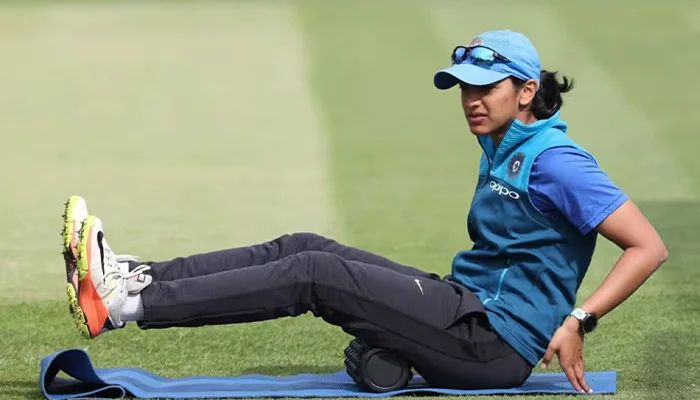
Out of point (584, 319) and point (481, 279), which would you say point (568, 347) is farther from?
point (481, 279)

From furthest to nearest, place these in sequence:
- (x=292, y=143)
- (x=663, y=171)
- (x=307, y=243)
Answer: (x=292, y=143)
(x=663, y=171)
(x=307, y=243)

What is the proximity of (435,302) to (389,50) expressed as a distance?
25.9ft

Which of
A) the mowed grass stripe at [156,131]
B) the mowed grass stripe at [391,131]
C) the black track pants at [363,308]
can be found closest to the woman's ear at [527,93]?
the black track pants at [363,308]

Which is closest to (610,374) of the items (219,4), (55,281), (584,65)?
(55,281)

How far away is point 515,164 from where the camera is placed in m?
4.67

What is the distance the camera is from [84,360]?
4.70 m

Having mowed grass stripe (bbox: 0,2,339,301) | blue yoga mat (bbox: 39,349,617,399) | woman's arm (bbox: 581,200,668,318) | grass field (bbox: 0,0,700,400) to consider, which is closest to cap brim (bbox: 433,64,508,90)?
woman's arm (bbox: 581,200,668,318)

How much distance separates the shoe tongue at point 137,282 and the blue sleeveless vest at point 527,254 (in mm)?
1167

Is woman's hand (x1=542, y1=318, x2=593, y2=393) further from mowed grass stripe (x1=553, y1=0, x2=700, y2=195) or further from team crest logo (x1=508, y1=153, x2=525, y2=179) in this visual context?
mowed grass stripe (x1=553, y1=0, x2=700, y2=195)

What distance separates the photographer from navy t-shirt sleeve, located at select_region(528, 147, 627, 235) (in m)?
4.45

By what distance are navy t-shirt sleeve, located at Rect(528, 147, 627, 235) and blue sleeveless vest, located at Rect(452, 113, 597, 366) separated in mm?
34

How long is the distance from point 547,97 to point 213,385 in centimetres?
159

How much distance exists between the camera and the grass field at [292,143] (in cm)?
592

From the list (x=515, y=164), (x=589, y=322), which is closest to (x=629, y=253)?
(x=589, y=322)
